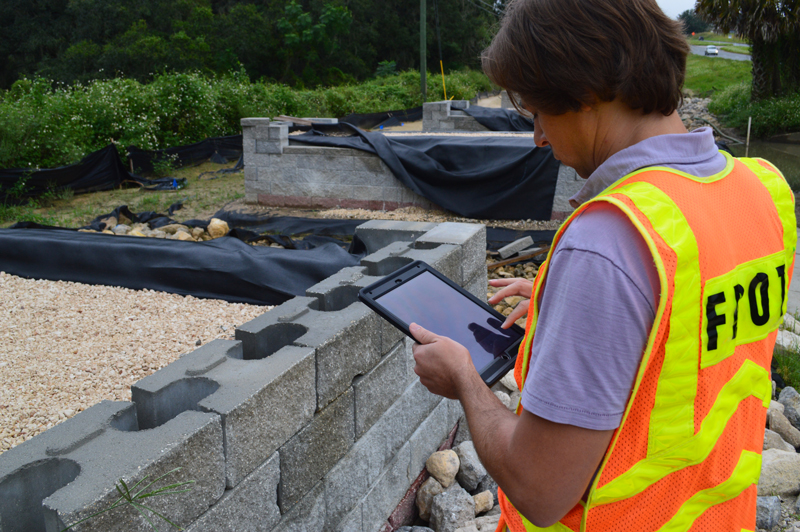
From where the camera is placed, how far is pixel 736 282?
1.09 meters

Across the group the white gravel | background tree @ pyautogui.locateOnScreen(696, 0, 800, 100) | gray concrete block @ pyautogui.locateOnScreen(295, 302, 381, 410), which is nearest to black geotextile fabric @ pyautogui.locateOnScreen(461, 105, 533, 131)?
background tree @ pyautogui.locateOnScreen(696, 0, 800, 100)

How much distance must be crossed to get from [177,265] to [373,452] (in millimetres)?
2868

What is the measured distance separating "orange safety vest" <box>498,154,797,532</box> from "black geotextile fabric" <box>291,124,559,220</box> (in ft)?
27.0

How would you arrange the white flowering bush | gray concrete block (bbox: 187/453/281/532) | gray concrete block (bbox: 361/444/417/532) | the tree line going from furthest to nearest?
1. the tree line
2. the white flowering bush
3. gray concrete block (bbox: 361/444/417/532)
4. gray concrete block (bbox: 187/453/281/532)

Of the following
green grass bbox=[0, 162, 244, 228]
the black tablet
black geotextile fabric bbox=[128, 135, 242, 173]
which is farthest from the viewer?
black geotextile fabric bbox=[128, 135, 242, 173]

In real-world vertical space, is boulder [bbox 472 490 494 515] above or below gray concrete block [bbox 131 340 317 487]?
below

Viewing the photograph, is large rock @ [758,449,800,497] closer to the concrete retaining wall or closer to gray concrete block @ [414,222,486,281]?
gray concrete block @ [414,222,486,281]

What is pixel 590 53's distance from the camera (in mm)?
1046

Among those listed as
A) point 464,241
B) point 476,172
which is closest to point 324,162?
point 476,172

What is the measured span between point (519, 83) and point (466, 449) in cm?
296

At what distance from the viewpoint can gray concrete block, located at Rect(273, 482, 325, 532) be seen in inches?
96.1

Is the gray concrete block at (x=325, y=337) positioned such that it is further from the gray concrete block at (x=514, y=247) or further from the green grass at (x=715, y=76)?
the green grass at (x=715, y=76)

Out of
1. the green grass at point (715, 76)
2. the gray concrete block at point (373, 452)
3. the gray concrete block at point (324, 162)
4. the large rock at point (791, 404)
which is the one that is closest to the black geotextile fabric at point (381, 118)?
the gray concrete block at point (324, 162)

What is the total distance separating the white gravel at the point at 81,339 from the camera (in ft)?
11.2
